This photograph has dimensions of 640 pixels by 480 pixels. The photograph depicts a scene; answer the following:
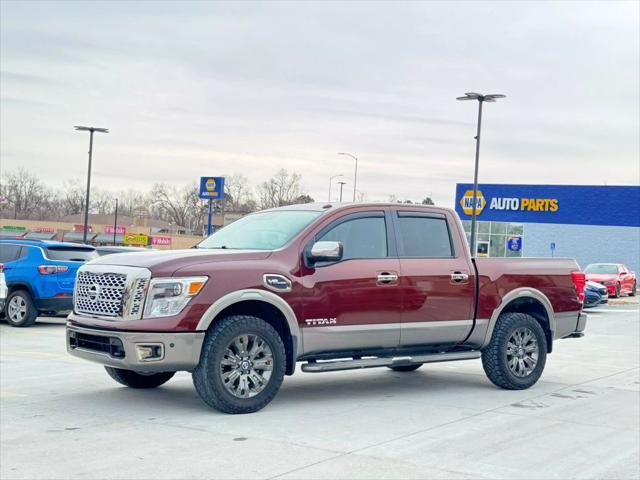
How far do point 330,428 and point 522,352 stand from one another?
11.8 feet

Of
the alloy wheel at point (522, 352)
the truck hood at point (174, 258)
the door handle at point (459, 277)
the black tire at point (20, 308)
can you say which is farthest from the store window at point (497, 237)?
the truck hood at point (174, 258)

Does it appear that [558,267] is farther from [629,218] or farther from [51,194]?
[51,194]

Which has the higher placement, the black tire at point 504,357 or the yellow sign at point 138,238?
the yellow sign at point 138,238

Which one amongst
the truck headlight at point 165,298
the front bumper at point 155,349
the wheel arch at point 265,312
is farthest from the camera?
the wheel arch at point 265,312

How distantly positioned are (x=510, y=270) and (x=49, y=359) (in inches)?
247

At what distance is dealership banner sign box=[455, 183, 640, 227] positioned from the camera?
61562 millimetres

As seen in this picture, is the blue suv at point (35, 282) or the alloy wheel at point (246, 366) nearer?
the alloy wheel at point (246, 366)

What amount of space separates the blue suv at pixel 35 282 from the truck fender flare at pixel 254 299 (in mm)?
10086

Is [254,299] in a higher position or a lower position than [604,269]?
lower

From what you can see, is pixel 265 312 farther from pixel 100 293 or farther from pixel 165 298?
pixel 100 293

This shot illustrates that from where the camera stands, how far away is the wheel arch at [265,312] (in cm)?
797

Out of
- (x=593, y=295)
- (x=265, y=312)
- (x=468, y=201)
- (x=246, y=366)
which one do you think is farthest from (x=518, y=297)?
(x=468, y=201)

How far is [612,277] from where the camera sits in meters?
35.6

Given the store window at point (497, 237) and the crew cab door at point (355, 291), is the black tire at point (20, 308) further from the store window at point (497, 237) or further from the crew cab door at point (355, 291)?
the store window at point (497, 237)
